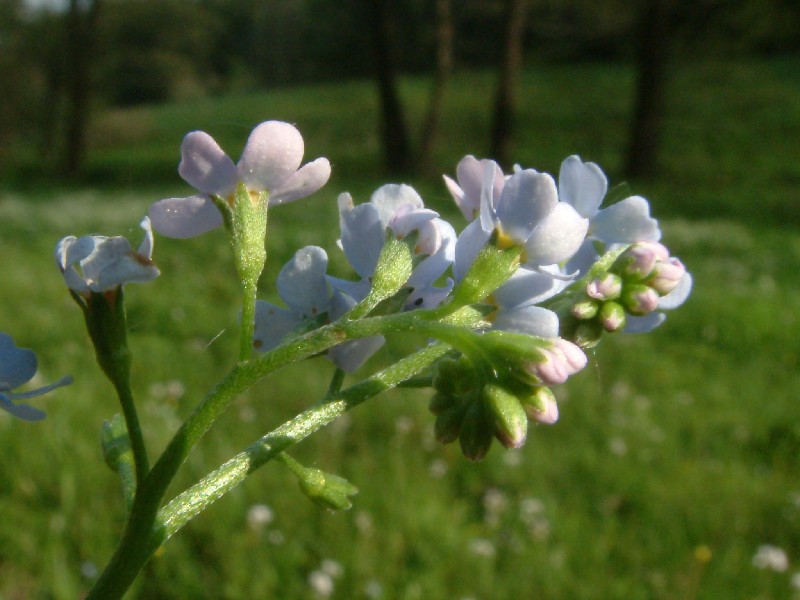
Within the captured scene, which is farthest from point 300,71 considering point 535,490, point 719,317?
point 535,490

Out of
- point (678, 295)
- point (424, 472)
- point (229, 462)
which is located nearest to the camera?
point (229, 462)

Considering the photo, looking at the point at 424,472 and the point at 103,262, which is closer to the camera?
the point at 103,262

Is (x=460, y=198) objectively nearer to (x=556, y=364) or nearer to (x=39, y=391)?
(x=556, y=364)

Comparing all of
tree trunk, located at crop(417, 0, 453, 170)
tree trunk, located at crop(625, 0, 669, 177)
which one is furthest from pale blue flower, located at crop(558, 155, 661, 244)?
tree trunk, located at crop(625, 0, 669, 177)

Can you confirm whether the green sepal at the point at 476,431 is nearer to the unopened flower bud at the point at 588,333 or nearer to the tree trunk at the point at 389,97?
the unopened flower bud at the point at 588,333

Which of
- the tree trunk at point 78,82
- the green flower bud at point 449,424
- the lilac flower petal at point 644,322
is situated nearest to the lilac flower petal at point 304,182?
the green flower bud at point 449,424

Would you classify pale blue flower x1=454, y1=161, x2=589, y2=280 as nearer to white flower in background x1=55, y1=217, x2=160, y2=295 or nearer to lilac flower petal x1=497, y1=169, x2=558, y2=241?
lilac flower petal x1=497, y1=169, x2=558, y2=241

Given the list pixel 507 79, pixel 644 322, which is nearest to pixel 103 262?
pixel 644 322
